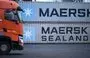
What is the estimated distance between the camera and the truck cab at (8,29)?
24.8 meters

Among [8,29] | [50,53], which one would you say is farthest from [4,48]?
[50,53]

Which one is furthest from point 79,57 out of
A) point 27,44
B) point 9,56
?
point 27,44

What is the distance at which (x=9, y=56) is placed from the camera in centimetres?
2383

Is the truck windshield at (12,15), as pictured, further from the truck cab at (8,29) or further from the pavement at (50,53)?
the pavement at (50,53)

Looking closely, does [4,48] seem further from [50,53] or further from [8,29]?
[50,53]

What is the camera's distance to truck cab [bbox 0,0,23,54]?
24.8 m

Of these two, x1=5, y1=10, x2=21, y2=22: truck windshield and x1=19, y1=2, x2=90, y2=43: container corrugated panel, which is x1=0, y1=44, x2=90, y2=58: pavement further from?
x1=5, y1=10, x2=21, y2=22: truck windshield

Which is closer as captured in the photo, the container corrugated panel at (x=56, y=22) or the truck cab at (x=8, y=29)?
the truck cab at (x=8, y=29)

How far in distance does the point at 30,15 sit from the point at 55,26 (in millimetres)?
2015

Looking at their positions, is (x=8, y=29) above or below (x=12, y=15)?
below

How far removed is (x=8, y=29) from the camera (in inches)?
981

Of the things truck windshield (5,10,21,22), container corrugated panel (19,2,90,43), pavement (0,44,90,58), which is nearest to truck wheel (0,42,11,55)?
pavement (0,44,90,58)

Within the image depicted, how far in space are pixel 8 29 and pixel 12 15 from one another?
0.79 m

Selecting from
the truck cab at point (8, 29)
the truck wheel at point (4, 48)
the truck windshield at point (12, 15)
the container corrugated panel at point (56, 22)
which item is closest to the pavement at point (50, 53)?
the truck wheel at point (4, 48)
